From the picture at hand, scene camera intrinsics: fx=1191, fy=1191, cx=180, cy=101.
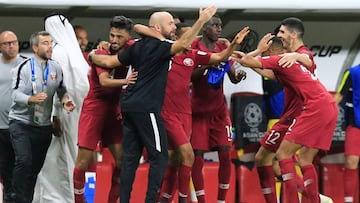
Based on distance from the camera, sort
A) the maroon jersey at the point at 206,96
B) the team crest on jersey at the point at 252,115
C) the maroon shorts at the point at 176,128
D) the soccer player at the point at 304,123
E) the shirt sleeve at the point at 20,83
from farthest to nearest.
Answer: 1. the team crest on jersey at the point at 252,115
2. the maroon jersey at the point at 206,96
3. the shirt sleeve at the point at 20,83
4. the maroon shorts at the point at 176,128
5. the soccer player at the point at 304,123

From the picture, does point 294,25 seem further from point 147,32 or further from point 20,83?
point 20,83

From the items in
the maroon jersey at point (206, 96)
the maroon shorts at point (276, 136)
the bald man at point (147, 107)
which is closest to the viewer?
the bald man at point (147, 107)

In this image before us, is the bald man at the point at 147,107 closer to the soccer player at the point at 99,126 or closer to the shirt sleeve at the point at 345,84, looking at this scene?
the soccer player at the point at 99,126

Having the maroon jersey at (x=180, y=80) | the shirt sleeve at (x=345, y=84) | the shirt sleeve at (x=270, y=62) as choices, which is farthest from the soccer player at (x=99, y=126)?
the shirt sleeve at (x=345, y=84)

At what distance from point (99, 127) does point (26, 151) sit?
2.77 ft

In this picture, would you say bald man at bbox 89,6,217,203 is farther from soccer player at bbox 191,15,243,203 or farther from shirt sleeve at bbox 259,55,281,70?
soccer player at bbox 191,15,243,203

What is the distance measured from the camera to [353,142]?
14.2 m

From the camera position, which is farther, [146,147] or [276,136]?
[276,136]

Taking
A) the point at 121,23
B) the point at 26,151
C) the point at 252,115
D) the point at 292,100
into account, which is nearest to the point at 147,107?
the point at 121,23

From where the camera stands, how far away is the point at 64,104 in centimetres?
1279

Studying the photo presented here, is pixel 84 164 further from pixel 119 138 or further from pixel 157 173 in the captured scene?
pixel 157 173

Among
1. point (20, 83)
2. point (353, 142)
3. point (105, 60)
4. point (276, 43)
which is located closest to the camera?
point (105, 60)

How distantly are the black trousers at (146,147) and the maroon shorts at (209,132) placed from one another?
4.78 feet

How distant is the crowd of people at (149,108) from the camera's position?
11.5 metres
